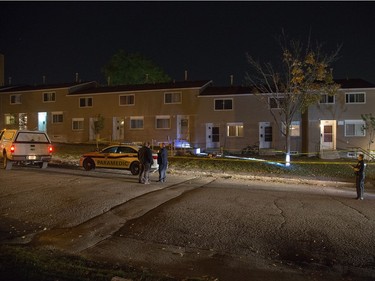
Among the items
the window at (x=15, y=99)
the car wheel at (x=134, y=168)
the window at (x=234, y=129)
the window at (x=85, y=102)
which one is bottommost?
the car wheel at (x=134, y=168)

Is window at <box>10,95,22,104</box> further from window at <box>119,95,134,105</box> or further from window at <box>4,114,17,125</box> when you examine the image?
window at <box>119,95,134,105</box>

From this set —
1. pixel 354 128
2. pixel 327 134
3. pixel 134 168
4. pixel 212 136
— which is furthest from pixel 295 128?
pixel 134 168

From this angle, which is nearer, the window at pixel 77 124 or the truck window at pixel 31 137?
the truck window at pixel 31 137

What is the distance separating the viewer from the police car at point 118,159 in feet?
57.5

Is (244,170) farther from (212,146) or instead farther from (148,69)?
(148,69)

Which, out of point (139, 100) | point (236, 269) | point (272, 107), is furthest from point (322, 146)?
point (236, 269)

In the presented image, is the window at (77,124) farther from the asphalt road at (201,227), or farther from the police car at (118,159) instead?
the asphalt road at (201,227)

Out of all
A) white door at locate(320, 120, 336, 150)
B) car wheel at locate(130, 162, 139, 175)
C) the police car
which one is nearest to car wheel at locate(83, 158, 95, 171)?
the police car

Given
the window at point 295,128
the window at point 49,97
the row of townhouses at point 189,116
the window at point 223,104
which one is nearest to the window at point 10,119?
the row of townhouses at point 189,116

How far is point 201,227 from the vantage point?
869 cm

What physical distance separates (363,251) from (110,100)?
30712 millimetres

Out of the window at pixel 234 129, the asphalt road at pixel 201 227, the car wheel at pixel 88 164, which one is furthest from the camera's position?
the window at pixel 234 129

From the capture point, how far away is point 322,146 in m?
29.7

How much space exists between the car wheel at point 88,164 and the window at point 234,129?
610 inches
